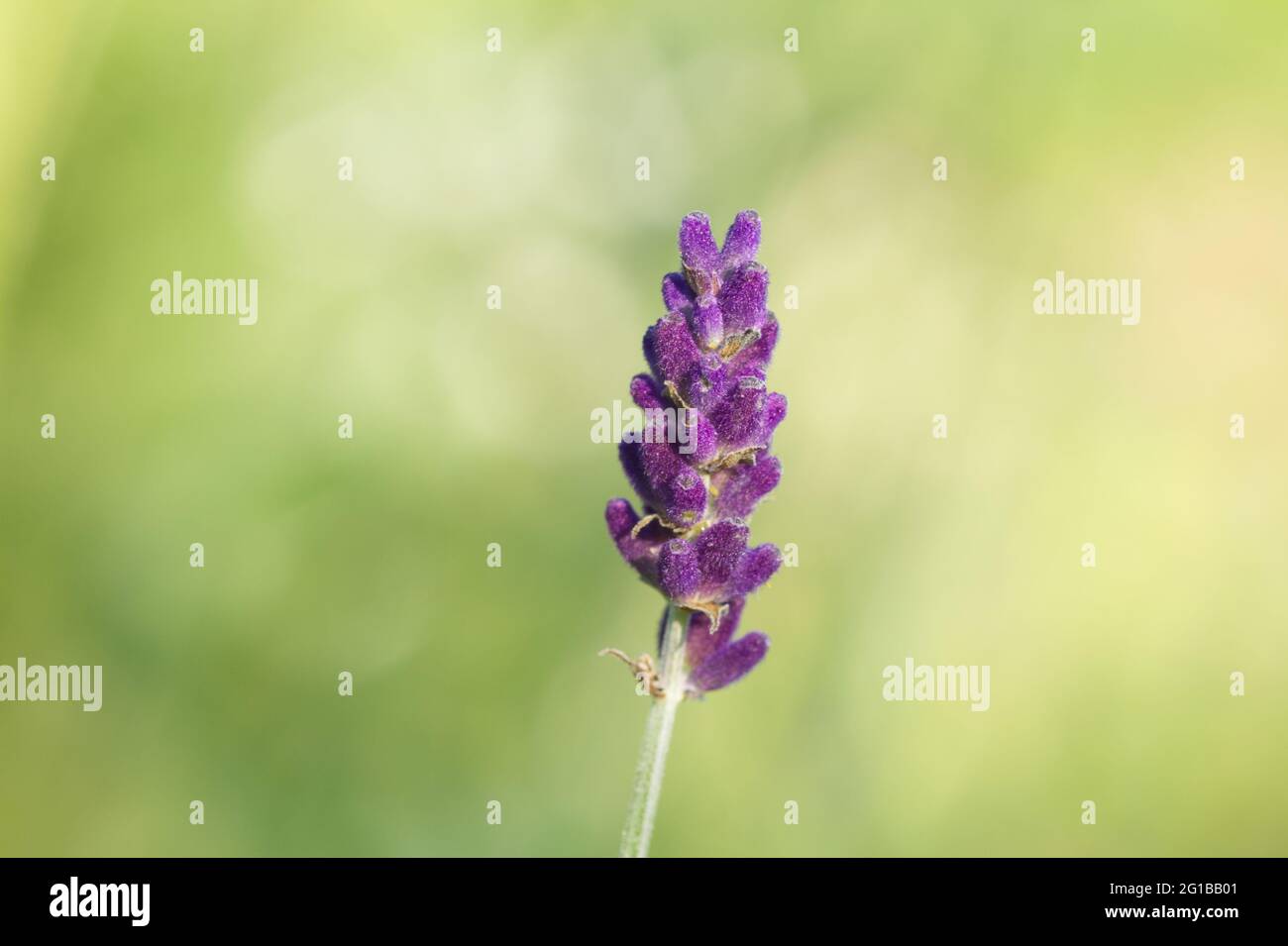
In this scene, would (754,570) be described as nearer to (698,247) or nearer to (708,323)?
(708,323)

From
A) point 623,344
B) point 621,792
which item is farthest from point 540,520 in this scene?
point 621,792

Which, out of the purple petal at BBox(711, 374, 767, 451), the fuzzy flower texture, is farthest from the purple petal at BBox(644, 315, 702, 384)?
the purple petal at BBox(711, 374, 767, 451)

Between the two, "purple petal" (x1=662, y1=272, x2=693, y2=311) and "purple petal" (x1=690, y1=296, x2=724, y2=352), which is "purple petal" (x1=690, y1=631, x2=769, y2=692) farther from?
"purple petal" (x1=662, y1=272, x2=693, y2=311)

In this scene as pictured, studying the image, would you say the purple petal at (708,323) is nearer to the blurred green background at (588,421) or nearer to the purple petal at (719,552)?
the purple petal at (719,552)

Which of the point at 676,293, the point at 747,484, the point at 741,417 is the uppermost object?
the point at 676,293

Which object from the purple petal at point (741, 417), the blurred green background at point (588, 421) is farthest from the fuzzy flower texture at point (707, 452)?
the blurred green background at point (588, 421)

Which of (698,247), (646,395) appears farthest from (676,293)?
(646,395)
